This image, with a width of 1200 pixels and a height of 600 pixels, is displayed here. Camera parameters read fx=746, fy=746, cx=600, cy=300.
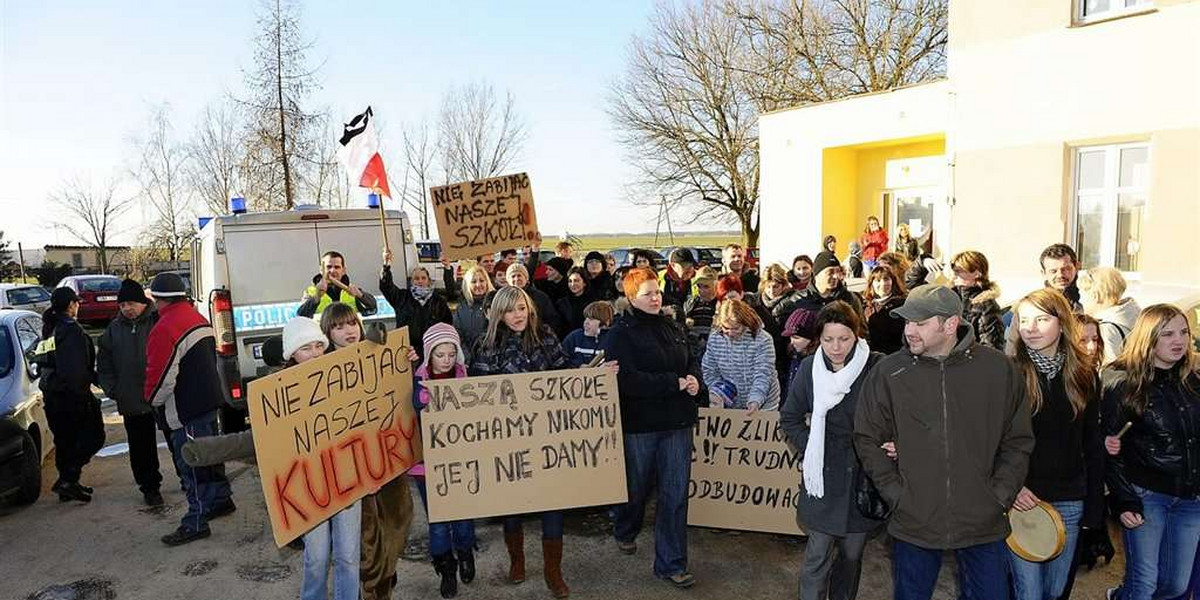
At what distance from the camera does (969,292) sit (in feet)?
17.7

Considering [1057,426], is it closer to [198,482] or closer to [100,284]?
[198,482]

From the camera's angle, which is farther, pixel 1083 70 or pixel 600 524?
pixel 1083 70

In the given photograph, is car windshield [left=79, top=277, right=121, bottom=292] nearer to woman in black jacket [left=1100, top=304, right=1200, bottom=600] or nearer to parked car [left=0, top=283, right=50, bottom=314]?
parked car [left=0, top=283, right=50, bottom=314]

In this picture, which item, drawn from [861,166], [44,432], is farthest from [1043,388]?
[861,166]

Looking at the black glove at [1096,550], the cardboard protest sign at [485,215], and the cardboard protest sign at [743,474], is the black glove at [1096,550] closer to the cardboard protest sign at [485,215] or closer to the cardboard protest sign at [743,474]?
the cardboard protest sign at [743,474]

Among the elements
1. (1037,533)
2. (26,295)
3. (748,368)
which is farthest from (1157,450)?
(26,295)

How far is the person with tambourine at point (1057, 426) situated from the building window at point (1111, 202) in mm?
8963

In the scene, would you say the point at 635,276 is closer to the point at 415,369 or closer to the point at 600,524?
the point at 415,369

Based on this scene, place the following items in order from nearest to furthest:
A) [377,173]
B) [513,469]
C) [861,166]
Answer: [513,469]
[377,173]
[861,166]

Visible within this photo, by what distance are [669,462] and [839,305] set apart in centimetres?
145

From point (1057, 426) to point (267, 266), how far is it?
7023 millimetres

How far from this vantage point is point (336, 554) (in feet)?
12.4

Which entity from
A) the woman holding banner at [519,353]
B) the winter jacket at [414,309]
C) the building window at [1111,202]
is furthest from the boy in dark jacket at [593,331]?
the building window at [1111,202]

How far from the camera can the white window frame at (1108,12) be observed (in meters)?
10.1
